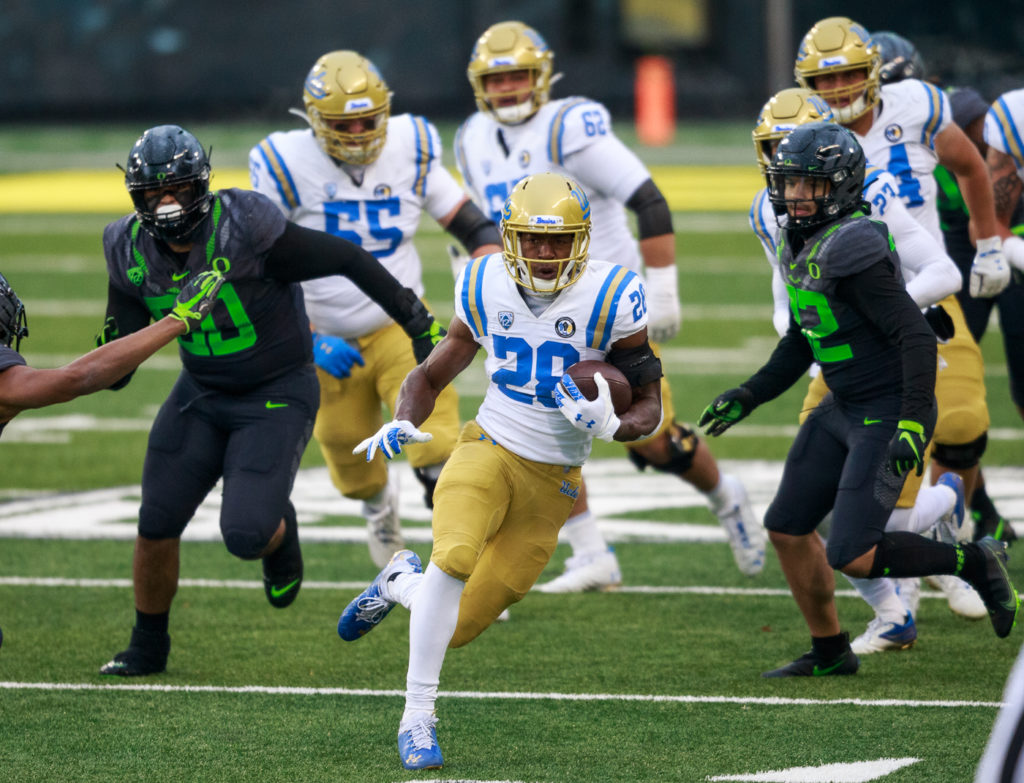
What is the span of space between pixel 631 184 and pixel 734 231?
33.7 feet

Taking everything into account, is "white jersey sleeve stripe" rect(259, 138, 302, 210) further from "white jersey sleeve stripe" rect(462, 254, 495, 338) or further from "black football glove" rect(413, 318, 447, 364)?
"white jersey sleeve stripe" rect(462, 254, 495, 338)

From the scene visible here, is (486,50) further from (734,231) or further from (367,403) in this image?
(734,231)

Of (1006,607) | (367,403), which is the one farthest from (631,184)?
(1006,607)

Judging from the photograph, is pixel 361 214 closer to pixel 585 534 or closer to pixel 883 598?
pixel 585 534

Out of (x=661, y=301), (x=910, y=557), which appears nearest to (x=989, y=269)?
(x=661, y=301)

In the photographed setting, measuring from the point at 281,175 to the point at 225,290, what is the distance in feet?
3.38

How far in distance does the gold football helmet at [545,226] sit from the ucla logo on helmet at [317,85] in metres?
1.57

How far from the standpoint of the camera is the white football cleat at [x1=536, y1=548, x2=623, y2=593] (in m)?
6.18

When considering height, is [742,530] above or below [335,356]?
below

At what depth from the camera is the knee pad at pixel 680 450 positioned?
6281 millimetres

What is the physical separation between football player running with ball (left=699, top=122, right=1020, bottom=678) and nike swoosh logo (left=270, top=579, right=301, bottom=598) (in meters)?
1.50

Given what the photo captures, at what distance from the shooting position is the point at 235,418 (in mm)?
5102

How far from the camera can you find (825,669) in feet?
16.4

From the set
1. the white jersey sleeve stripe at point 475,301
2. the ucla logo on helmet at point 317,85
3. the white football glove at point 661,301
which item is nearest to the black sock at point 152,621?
the white jersey sleeve stripe at point 475,301
